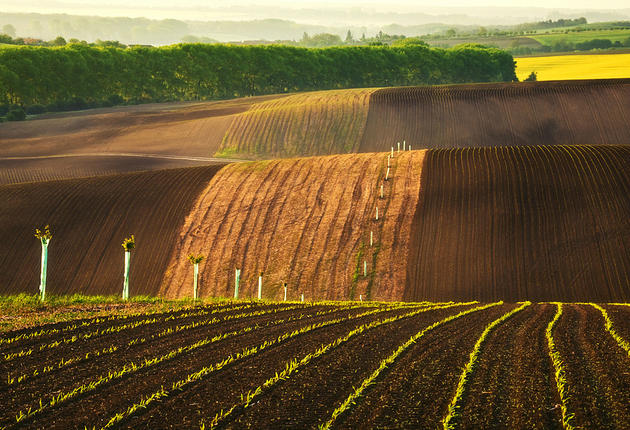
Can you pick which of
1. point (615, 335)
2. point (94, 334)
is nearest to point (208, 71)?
point (94, 334)

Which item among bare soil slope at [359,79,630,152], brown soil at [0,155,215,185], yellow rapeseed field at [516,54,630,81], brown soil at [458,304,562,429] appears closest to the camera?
brown soil at [458,304,562,429]

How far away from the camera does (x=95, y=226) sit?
47.9m

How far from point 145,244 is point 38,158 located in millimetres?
45069

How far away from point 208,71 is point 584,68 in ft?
283

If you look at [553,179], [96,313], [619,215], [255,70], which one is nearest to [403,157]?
[553,179]

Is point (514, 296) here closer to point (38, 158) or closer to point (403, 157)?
point (403, 157)

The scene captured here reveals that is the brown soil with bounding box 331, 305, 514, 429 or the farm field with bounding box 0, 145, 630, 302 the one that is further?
the farm field with bounding box 0, 145, 630, 302

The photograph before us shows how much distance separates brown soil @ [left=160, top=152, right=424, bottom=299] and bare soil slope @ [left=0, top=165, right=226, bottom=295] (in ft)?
4.92

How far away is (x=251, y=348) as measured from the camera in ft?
59.8

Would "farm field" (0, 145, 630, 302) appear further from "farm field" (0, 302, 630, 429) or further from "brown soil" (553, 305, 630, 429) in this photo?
"brown soil" (553, 305, 630, 429)

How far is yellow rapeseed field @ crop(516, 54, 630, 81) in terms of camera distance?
156m

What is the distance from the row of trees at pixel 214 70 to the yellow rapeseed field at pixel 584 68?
482 inches

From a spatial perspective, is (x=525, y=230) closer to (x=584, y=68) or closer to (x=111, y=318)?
(x=111, y=318)

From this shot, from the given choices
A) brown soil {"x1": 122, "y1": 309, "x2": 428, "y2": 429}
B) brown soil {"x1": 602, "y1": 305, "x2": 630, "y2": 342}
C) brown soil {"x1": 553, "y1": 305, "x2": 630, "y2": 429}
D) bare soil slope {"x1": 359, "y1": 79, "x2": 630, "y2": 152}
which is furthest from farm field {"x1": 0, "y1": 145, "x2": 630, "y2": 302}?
bare soil slope {"x1": 359, "y1": 79, "x2": 630, "y2": 152}
